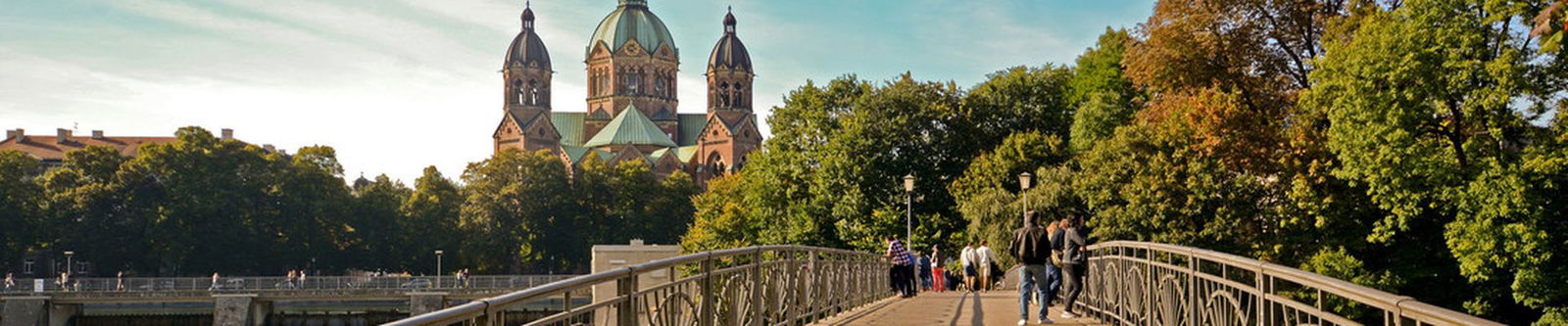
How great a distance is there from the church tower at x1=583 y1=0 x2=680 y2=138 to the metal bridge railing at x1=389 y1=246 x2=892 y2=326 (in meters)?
118

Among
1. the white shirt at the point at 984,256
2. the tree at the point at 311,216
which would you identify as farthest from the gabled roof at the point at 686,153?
the white shirt at the point at 984,256

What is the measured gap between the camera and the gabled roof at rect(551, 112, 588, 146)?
13712cm

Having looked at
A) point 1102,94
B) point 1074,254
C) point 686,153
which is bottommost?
point 1074,254

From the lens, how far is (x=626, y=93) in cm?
13612

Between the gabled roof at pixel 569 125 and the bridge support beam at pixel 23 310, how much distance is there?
75666 mm

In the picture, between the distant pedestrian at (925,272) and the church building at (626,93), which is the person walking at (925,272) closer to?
the distant pedestrian at (925,272)

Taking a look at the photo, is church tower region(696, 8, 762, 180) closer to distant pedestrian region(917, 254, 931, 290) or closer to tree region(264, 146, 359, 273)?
tree region(264, 146, 359, 273)

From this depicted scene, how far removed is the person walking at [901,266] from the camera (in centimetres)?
2136

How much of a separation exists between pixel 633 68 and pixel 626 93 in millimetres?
2790

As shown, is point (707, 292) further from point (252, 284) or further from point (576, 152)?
point (576, 152)

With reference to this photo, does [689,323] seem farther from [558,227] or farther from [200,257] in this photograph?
[558,227]

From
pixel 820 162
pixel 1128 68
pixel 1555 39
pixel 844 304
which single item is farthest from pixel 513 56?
pixel 1555 39

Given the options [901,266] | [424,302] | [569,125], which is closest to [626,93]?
[569,125]

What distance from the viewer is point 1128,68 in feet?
109
